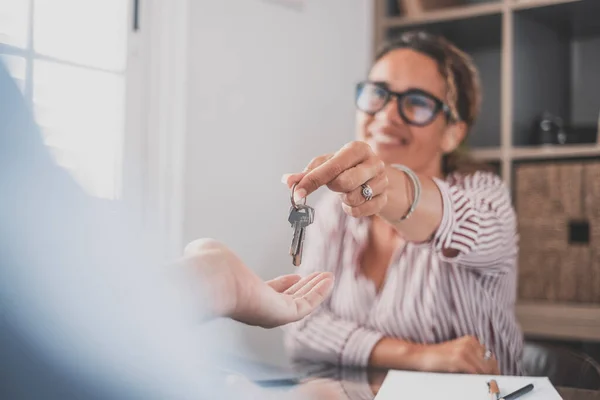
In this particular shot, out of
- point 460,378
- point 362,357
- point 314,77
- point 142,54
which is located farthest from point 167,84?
point 460,378

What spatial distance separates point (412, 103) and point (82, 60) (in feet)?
2.22

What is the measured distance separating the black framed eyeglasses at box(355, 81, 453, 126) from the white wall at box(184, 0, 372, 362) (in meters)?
0.31

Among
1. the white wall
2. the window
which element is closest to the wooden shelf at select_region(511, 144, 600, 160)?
the white wall

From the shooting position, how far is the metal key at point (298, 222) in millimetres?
813

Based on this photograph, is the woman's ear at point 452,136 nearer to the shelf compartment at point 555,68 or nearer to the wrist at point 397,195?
the wrist at point 397,195

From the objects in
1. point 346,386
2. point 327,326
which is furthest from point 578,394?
point 327,326

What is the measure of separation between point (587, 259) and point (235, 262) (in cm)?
172

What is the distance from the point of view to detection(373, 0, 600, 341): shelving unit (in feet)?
7.04

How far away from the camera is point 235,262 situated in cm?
67

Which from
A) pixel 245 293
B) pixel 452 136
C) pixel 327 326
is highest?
pixel 452 136

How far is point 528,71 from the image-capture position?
230 cm

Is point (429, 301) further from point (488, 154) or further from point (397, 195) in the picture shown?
point (488, 154)

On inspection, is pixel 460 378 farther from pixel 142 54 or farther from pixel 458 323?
pixel 142 54

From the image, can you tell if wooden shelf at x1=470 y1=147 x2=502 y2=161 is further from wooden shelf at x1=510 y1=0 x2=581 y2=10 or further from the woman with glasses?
the woman with glasses
